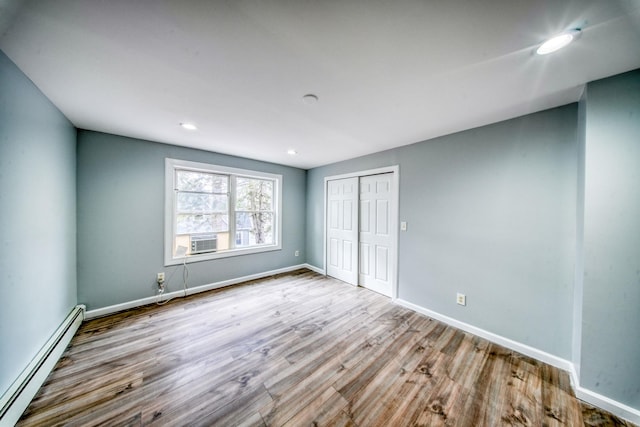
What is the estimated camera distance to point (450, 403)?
151 cm

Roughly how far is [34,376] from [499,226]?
415 centimetres

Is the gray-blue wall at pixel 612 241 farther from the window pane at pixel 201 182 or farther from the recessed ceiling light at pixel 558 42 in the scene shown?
the window pane at pixel 201 182

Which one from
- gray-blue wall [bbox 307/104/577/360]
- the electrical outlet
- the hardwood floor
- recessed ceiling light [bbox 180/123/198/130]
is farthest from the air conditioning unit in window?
the electrical outlet

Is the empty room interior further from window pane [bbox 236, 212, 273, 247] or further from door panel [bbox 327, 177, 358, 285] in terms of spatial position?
window pane [bbox 236, 212, 273, 247]

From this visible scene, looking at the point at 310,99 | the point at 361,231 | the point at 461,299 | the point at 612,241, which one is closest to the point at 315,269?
the point at 361,231

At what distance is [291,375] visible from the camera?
1.73 metres

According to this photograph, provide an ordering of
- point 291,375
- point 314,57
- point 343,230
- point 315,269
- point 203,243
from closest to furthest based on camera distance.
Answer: point 314,57
point 291,375
point 203,243
point 343,230
point 315,269

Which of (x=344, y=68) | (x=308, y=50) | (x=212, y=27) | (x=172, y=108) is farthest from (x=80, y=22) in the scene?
(x=344, y=68)

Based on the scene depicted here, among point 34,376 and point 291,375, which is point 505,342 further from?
point 34,376

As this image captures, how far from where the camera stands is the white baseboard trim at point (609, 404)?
54.9 inches

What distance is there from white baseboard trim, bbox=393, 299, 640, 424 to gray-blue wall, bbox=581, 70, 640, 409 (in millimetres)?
49

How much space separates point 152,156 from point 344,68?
9.76 ft

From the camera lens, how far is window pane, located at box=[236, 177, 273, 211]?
12.7ft

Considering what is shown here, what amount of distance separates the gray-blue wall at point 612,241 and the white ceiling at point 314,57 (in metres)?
0.28
